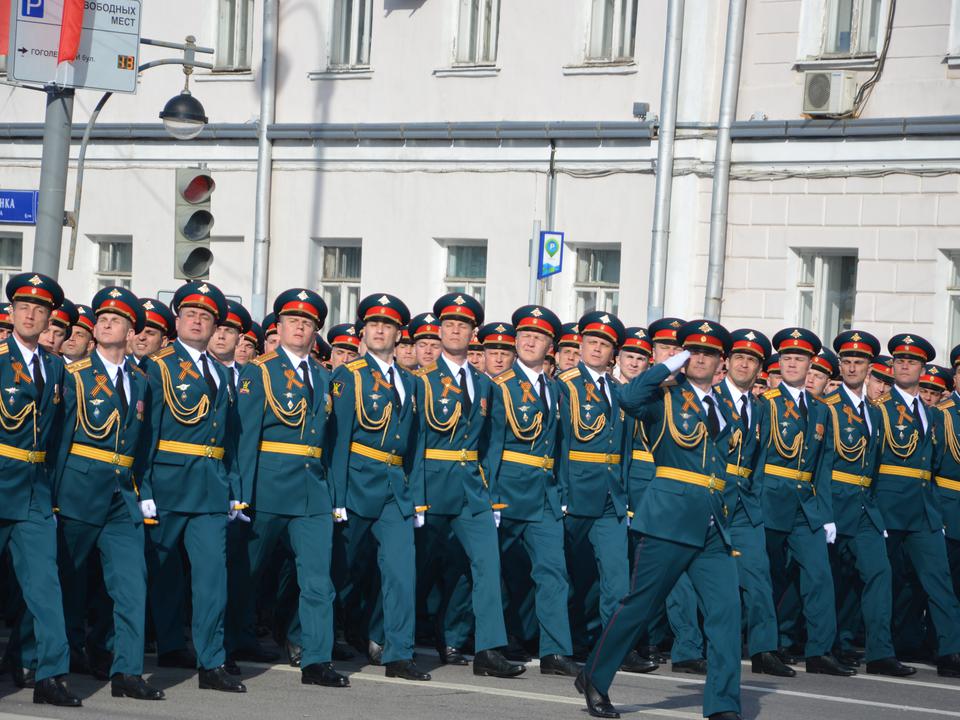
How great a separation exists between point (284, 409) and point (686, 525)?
7.90ft

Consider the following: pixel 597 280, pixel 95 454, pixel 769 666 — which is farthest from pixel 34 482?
pixel 597 280

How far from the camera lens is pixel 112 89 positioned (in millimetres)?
13797

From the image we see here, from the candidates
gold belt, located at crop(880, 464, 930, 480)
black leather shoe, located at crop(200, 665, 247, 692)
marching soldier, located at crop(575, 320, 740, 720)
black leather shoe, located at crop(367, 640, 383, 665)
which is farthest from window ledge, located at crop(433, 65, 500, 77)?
black leather shoe, located at crop(200, 665, 247, 692)

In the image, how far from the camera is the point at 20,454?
9.48 meters

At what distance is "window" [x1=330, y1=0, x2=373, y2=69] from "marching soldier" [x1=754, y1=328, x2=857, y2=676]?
1292cm

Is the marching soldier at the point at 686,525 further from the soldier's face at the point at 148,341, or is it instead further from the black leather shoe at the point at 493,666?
the soldier's face at the point at 148,341

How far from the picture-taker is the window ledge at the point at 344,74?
24.3 metres

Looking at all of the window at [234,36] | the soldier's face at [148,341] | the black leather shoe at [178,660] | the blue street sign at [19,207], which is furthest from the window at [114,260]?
the black leather shoe at [178,660]

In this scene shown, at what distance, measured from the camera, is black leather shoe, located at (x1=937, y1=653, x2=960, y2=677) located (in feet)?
40.3

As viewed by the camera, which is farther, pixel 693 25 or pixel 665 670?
pixel 693 25

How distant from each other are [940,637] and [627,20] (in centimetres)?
1157

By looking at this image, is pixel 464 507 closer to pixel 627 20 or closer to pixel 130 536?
pixel 130 536

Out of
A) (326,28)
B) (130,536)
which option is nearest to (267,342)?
(130,536)

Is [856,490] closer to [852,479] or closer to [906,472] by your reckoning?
[852,479]
